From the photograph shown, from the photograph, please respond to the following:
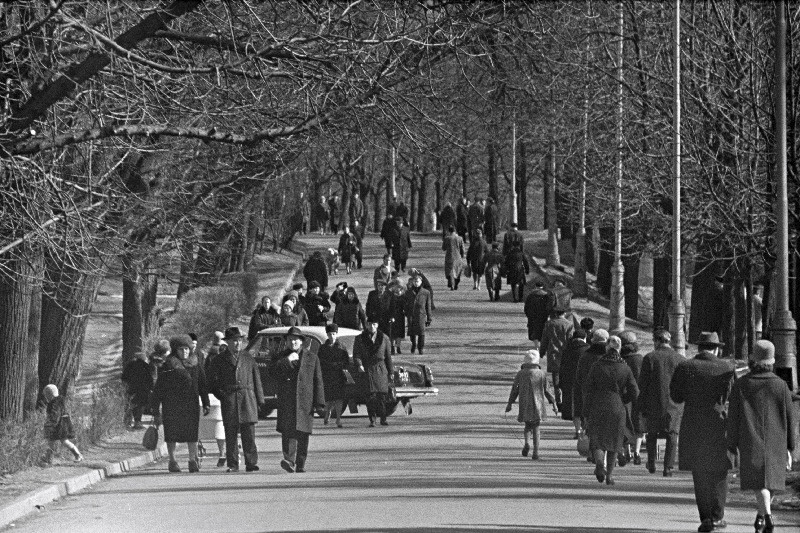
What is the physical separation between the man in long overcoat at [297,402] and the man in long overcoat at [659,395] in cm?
411

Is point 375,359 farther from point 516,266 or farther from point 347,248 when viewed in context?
point 347,248

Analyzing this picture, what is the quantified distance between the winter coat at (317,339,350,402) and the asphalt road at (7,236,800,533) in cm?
60

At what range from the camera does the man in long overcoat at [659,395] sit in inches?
771

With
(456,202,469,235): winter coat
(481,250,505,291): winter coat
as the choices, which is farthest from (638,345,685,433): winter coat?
(456,202,469,235): winter coat

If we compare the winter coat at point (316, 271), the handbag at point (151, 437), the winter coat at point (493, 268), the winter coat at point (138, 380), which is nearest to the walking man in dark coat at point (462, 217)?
the winter coat at point (493, 268)

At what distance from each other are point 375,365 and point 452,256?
886 inches

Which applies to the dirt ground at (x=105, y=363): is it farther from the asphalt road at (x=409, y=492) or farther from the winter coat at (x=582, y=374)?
the winter coat at (x=582, y=374)

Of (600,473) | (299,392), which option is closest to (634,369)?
(600,473)

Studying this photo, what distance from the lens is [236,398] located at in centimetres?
2102

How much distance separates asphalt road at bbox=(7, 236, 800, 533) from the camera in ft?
48.7

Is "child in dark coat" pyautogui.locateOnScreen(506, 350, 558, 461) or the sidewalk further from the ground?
"child in dark coat" pyautogui.locateOnScreen(506, 350, 558, 461)

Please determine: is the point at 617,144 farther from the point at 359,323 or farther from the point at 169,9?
the point at 169,9

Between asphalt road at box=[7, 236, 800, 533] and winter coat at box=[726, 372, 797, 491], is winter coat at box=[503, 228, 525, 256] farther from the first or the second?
winter coat at box=[726, 372, 797, 491]

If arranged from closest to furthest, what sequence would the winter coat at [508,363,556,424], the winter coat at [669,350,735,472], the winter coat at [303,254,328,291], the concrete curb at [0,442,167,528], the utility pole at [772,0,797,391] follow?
the winter coat at [669,350,735,472]
the concrete curb at [0,442,167,528]
the utility pole at [772,0,797,391]
the winter coat at [508,363,556,424]
the winter coat at [303,254,328,291]
